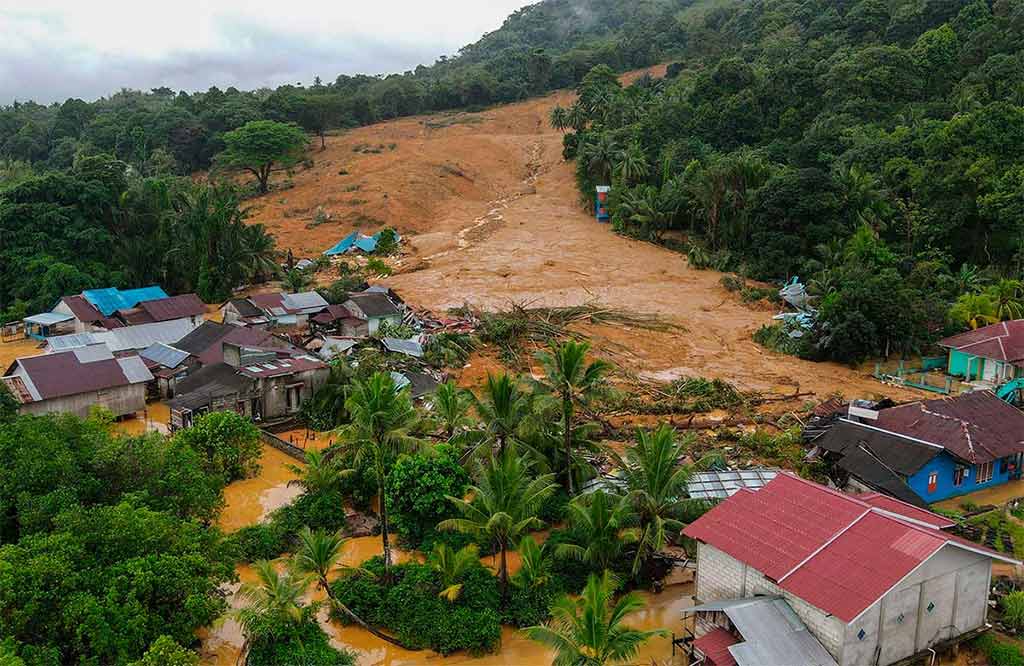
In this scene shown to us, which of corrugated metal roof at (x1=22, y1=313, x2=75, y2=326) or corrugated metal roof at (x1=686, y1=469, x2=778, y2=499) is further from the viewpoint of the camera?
corrugated metal roof at (x1=22, y1=313, x2=75, y2=326)

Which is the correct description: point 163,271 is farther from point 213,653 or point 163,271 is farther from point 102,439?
point 213,653

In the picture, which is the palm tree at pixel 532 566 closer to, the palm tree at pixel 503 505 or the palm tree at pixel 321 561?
the palm tree at pixel 503 505

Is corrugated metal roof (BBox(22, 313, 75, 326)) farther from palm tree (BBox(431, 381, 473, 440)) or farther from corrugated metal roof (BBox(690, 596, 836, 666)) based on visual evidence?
corrugated metal roof (BBox(690, 596, 836, 666))

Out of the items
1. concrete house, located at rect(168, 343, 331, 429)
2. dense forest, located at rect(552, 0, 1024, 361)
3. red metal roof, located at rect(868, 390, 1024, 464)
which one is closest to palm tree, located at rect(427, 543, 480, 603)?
concrete house, located at rect(168, 343, 331, 429)

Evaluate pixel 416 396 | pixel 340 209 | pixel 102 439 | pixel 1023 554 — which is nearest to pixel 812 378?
pixel 1023 554

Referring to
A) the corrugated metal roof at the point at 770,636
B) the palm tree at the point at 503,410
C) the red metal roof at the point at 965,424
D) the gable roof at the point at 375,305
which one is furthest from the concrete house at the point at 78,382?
the red metal roof at the point at 965,424
